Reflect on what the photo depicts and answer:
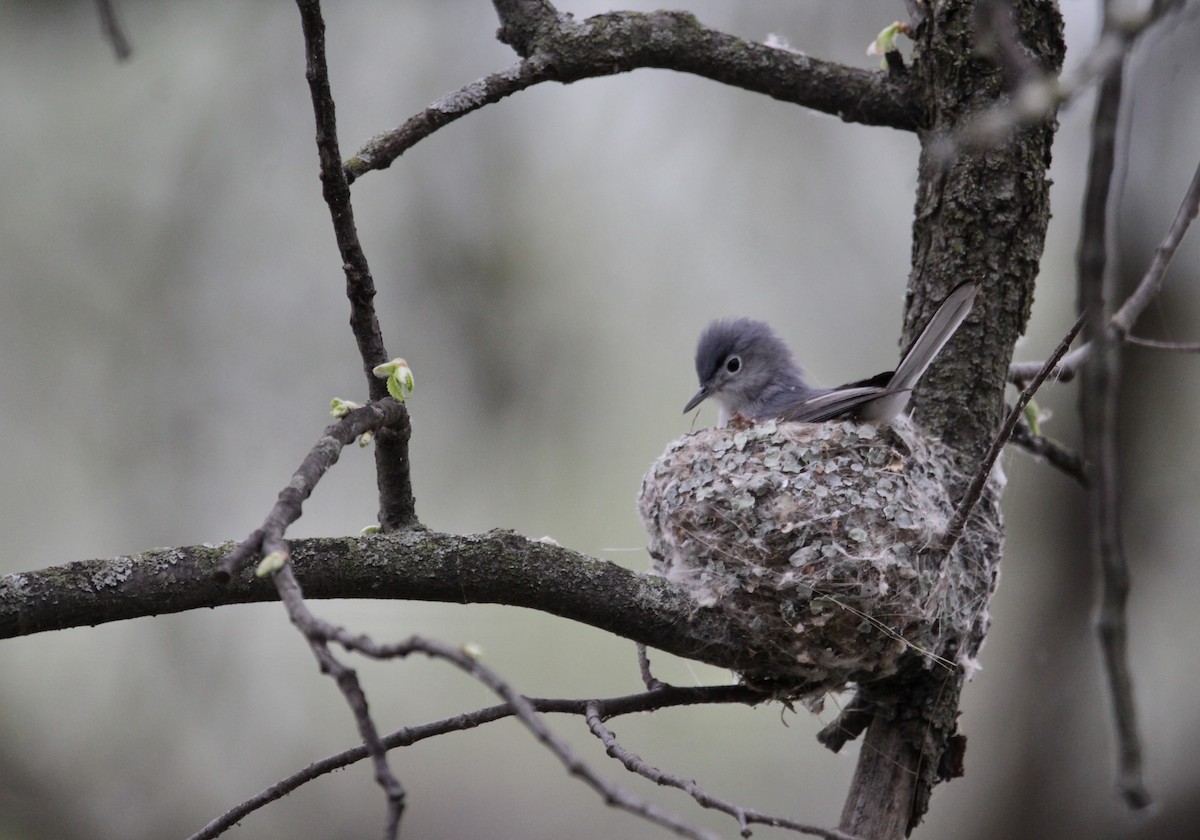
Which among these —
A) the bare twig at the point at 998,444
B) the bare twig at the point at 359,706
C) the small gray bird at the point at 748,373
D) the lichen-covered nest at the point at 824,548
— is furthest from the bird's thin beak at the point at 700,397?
the bare twig at the point at 359,706

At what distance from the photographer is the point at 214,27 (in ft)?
19.1

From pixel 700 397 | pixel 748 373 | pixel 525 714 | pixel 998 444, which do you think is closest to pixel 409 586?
pixel 525 714

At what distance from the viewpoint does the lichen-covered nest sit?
9.05 ft

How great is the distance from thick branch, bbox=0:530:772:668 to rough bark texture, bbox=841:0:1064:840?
1.69 feet

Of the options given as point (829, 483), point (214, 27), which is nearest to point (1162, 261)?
point (829, 483)

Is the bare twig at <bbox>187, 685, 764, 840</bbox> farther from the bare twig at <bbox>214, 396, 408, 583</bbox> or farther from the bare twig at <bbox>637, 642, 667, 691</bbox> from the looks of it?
the bare twig at <bbox>214, 396, 408, 583</bbox>

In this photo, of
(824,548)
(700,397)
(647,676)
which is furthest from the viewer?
(700,397)

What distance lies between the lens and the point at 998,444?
2.22m

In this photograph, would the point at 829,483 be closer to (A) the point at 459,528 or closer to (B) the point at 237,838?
(A) the point at 459,528

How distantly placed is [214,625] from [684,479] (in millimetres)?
2723

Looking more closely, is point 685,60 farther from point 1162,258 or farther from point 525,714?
point 525,714

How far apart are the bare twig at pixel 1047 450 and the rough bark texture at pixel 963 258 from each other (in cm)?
27

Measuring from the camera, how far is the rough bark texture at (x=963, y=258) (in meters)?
2.85

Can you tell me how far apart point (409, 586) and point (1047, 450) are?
2.15m
